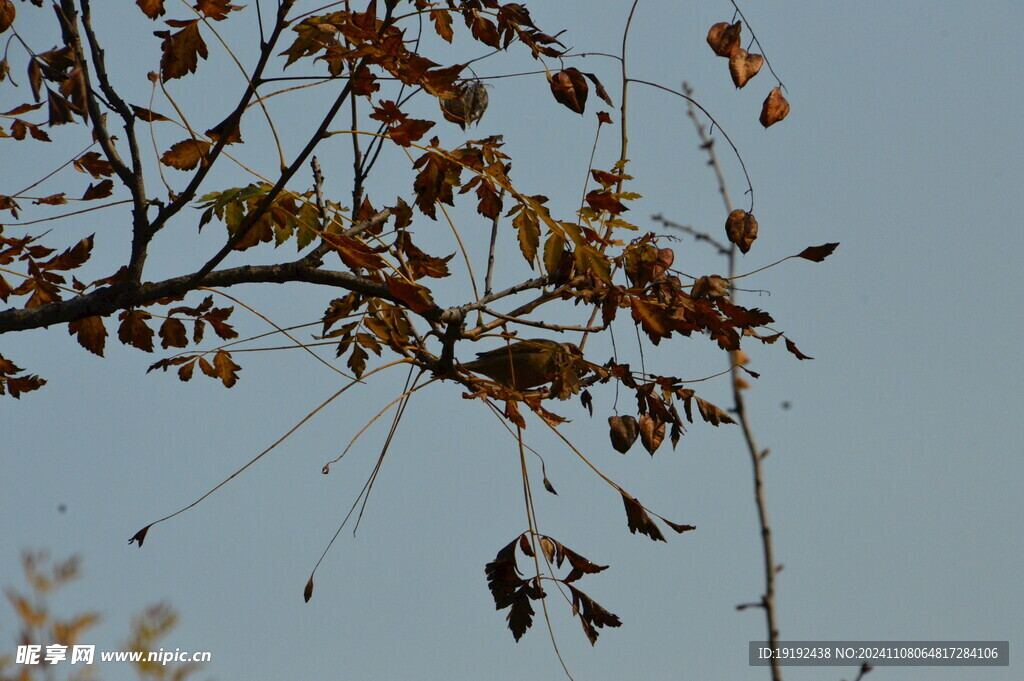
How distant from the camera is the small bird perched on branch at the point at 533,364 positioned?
323 centimetres

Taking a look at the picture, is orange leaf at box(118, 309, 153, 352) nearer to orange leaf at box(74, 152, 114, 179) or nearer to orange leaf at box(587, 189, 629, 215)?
orange leaf at box(74, 152, 114, 179)

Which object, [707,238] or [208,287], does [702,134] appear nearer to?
[707,238]

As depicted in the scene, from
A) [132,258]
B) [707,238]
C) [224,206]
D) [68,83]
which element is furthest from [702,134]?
[68,83]

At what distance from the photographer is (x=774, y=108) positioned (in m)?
3.07

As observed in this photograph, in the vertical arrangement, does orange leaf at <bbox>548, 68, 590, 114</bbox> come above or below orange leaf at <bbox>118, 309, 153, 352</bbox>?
above

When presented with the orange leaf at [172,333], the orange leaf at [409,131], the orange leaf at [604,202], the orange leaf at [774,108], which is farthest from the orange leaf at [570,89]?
the orange leaf at [172,333]

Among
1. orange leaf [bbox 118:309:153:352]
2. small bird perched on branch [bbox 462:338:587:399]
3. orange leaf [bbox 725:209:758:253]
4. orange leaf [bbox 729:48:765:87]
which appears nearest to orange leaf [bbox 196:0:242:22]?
orange leaf [bbox 118:309:153:352]

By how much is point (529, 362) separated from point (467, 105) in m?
1.00

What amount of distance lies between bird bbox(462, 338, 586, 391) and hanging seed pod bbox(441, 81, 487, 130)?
2.43 feet

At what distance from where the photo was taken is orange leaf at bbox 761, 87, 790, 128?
3.05 m

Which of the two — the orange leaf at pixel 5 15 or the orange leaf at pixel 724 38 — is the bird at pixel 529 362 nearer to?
the orange leaf at pixel 724 38

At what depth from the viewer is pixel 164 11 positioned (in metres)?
2.97

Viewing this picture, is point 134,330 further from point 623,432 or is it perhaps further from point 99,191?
point 623,432

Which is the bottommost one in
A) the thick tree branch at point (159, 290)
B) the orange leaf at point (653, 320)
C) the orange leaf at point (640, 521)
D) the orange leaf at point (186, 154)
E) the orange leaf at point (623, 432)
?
the orange leaf at point (640, 521)
